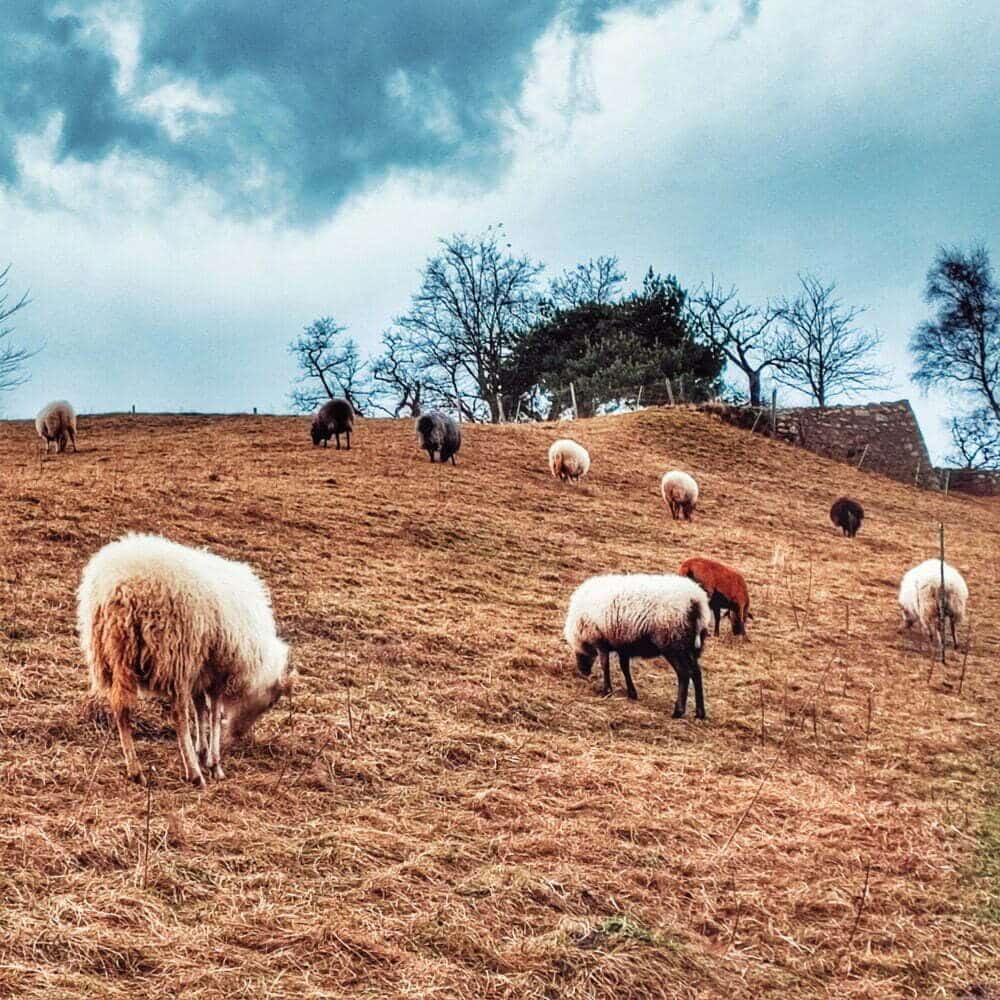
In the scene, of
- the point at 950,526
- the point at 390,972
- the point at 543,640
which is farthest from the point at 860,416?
the point at 390,972

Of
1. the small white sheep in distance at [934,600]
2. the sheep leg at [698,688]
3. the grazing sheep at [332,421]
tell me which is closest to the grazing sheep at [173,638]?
the sheep leg at [698,688]

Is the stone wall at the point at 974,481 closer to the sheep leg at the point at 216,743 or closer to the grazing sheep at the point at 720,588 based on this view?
the grazing sheep at the point at 720,588

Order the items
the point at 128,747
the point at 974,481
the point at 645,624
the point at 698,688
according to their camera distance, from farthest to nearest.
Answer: the point at 974,481, the point at 645,624, the point at 698,688, the point at 128,747

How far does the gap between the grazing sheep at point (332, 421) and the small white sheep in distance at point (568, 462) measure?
5.42 metres

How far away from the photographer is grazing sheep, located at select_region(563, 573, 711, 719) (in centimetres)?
752

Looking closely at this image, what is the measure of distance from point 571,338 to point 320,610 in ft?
111

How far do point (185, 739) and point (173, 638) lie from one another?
615 millimetres

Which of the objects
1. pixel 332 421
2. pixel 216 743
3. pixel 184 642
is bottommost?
pixel 216 743

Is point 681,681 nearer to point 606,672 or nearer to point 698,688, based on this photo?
point 698,688

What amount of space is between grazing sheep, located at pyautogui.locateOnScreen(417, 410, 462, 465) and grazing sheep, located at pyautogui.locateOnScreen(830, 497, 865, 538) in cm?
917

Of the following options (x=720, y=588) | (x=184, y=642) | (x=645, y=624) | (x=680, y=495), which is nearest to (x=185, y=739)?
(x=184, y=642)

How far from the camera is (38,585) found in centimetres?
827

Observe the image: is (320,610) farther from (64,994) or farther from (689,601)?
(64,994)

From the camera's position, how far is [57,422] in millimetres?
21625
